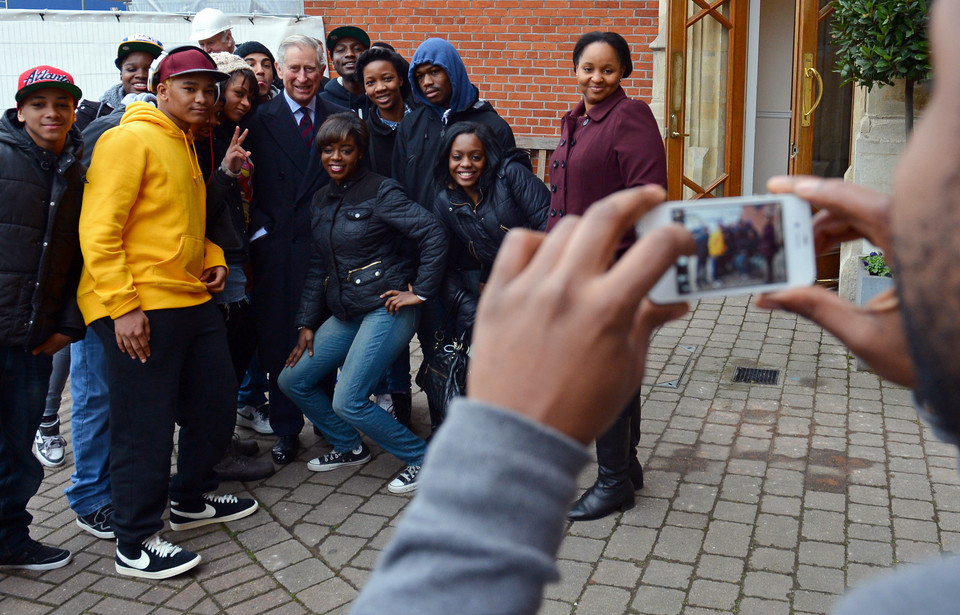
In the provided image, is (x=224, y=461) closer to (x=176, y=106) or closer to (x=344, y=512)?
(x=344, y=512)

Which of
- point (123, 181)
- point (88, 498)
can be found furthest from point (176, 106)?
point (88, 498)

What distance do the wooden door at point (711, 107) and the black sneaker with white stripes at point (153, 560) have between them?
18.3ft

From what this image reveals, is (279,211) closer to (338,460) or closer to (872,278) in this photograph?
(338,460)

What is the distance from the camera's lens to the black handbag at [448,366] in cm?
468

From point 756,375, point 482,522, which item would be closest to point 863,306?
point 482,522

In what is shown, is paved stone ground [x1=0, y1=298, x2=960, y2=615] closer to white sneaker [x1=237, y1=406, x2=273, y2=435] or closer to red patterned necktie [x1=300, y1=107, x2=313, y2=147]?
white sneaker [x1=237, y1=406, x2=273, y2=435]

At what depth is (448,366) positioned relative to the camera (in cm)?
470

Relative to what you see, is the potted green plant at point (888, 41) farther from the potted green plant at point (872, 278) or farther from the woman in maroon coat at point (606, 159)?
the woman in maroon coat at point (606, 159)

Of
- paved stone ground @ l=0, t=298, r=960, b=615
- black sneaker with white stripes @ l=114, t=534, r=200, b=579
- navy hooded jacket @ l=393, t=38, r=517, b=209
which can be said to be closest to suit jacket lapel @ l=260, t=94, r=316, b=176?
navy hooded jacket @ l=393, t=38, r=517, b=209

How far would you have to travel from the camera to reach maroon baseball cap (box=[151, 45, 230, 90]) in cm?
→ 396

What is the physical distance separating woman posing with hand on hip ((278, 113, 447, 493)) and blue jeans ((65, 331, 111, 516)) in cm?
93

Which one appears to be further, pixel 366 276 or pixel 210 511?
pixel 366 276

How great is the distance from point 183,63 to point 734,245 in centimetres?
339

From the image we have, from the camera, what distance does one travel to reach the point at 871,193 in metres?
0.95
